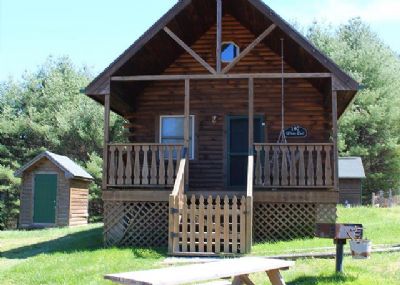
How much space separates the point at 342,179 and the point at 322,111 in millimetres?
18120

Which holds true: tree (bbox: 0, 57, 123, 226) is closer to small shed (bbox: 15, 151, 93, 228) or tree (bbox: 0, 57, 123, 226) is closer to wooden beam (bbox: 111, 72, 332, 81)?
small shed (bbox: 15, 151, 93, 228)

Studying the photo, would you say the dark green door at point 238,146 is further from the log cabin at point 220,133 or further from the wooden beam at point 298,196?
the wooden beam at point 298,196

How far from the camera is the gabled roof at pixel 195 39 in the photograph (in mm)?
13031

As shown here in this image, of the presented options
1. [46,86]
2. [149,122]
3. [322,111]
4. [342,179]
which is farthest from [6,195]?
[322,111]

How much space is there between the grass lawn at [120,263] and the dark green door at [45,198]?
1060cm

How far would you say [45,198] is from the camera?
2534cm

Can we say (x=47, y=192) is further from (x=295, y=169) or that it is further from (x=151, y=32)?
(x=295, y=169)

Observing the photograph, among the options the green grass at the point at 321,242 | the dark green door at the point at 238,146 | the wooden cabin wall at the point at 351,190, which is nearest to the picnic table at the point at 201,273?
the green grass at the point at 321,242

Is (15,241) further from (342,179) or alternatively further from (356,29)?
(356,29)

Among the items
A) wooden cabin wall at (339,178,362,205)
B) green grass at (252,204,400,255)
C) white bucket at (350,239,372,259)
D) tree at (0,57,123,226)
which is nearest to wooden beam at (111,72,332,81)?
green grass at (252,204,400,255)

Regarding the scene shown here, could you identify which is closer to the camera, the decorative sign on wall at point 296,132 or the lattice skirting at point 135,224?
the lattice skirting at point 135,224

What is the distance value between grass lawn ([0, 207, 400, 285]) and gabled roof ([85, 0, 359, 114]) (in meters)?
3.80

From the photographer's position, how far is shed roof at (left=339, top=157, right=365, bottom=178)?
3195 cm

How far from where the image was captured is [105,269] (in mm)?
9305
